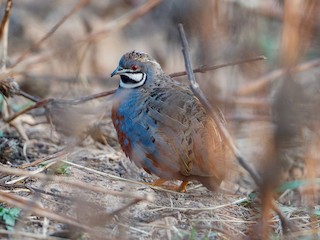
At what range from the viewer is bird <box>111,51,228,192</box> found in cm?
444

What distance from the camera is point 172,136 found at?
176 inches

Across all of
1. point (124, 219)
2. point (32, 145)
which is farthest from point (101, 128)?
point (124, 219)

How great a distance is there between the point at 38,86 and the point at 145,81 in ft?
8.61

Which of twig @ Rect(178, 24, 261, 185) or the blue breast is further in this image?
the blue breast

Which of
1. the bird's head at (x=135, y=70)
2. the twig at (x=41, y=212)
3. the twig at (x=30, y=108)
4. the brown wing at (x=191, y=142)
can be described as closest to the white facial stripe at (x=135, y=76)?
the bird's head at (x=135, y=70)

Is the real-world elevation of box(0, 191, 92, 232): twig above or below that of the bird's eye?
below

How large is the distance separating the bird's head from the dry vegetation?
279 millimetres

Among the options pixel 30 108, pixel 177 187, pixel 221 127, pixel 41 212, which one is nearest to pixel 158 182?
pixel 177 187

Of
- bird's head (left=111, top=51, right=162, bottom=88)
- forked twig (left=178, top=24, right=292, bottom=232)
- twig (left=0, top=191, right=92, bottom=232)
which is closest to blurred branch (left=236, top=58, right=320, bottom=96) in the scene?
bird's head (left=111, top=51, right=162, bottom=88)

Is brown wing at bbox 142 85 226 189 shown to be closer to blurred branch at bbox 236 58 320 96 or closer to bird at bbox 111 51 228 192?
bird at bbox 111 51 228 192

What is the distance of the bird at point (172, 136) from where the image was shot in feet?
14.6

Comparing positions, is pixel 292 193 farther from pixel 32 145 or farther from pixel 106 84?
pixel 106 84

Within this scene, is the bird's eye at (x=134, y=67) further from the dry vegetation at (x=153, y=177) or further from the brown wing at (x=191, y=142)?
the brown wing at (x=191, y=142)

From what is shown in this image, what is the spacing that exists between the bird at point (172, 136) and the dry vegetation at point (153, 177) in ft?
0.53
